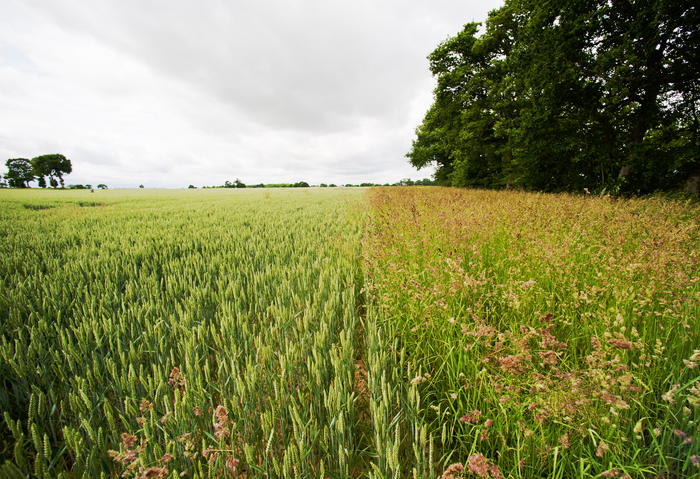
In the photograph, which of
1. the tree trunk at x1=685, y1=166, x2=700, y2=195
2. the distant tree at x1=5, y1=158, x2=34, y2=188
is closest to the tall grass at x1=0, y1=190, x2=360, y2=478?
the tree trunk at x1=685, y1=166, x2=700, y2=195

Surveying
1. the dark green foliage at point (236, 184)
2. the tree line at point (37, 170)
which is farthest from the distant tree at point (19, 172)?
the dark green foliage at point (236, 184)

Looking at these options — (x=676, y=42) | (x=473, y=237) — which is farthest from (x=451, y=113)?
(x=473, y=237)

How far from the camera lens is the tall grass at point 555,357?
3.50 ft

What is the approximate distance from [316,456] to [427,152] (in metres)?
27.1

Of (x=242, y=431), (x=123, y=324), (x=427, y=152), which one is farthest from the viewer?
(x=427, y=152)

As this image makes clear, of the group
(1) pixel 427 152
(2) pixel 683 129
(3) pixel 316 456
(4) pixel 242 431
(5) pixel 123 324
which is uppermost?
(1) pixel 427 152

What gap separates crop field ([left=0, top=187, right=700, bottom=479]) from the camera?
104 cm

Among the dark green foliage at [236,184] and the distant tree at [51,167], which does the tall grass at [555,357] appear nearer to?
the dark green foliage at [236,184]

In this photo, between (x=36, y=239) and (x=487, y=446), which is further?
(x=36, y=239)

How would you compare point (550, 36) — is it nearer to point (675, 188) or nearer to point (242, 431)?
point (675, 188)

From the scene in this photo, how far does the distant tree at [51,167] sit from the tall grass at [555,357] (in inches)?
4554

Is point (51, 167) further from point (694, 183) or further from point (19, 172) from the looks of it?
point (694, 183)

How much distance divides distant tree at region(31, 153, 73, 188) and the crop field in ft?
373

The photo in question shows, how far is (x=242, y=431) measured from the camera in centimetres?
124
